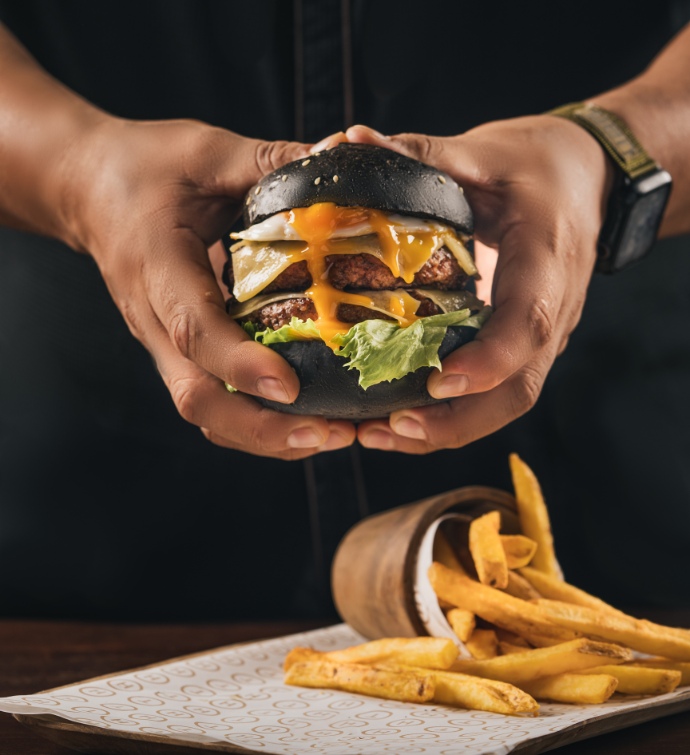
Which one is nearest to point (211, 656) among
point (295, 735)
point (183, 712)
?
point (183, 712)

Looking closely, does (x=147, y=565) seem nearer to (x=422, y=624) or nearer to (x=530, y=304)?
(x=422, y=624)

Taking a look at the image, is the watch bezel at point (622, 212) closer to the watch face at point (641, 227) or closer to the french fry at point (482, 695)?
the watch face at point (641, 227)

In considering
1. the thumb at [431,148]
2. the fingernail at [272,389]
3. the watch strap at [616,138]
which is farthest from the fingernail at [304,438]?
the watch strap at [616,138]

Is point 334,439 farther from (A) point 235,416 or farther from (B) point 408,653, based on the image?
(B) point 408,653

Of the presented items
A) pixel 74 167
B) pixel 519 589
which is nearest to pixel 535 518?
pixel 519 589

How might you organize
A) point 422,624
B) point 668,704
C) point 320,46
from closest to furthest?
point 668,704 → point 422,624 → point 320,46

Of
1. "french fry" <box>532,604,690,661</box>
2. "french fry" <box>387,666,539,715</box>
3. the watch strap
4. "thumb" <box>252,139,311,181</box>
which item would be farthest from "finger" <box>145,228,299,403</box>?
the watch strap

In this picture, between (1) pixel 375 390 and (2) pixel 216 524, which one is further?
(2) pixel 216 524
